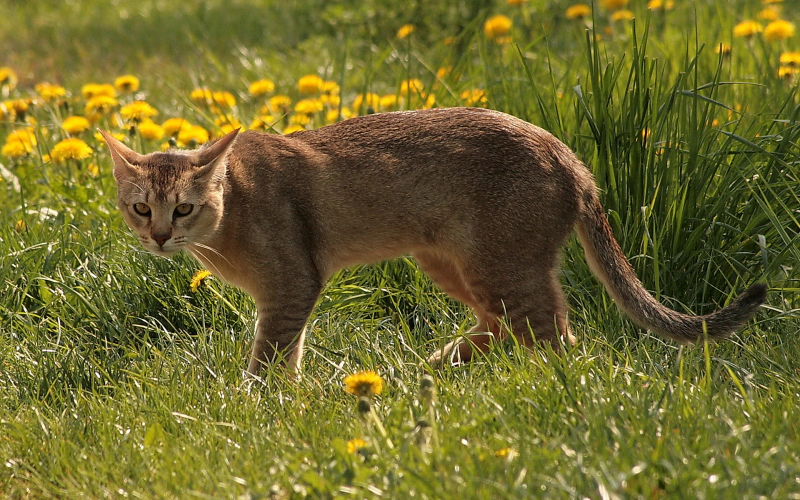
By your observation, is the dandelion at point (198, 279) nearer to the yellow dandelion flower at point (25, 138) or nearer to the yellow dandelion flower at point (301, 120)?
the yellow dandelion flower at point (301, 120)

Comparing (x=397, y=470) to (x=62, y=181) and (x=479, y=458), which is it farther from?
(x=62, y=181)

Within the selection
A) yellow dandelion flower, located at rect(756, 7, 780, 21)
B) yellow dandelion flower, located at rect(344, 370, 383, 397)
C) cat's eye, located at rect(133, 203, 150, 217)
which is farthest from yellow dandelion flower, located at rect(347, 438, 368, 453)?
yellow dandelion flower, located at rect(756, 7, 780, 21)

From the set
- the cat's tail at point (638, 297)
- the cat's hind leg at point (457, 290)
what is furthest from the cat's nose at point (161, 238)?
the cat's tail at point (638, 297)

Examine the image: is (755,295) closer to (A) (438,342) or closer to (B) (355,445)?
(A) (438,342)

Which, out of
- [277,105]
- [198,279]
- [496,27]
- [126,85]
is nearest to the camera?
[198,279]

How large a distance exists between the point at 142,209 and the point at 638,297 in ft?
6.34

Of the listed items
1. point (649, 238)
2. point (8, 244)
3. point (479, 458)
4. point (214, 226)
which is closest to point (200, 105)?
point (8, 244)

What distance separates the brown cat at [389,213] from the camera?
3.54 metres

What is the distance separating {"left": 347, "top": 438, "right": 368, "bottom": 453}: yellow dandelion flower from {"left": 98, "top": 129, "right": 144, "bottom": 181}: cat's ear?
160 centimetres

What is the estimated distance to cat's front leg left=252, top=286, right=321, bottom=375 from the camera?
3.62m

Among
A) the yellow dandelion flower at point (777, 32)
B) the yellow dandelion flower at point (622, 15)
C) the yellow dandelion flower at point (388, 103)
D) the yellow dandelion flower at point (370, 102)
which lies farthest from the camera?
the yellow dandelion flower at point (622, 15)

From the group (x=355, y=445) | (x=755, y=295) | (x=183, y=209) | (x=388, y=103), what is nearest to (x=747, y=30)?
(x=388, y=103)

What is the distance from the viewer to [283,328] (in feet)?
11.9

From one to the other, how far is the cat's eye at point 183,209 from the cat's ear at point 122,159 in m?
0.23
